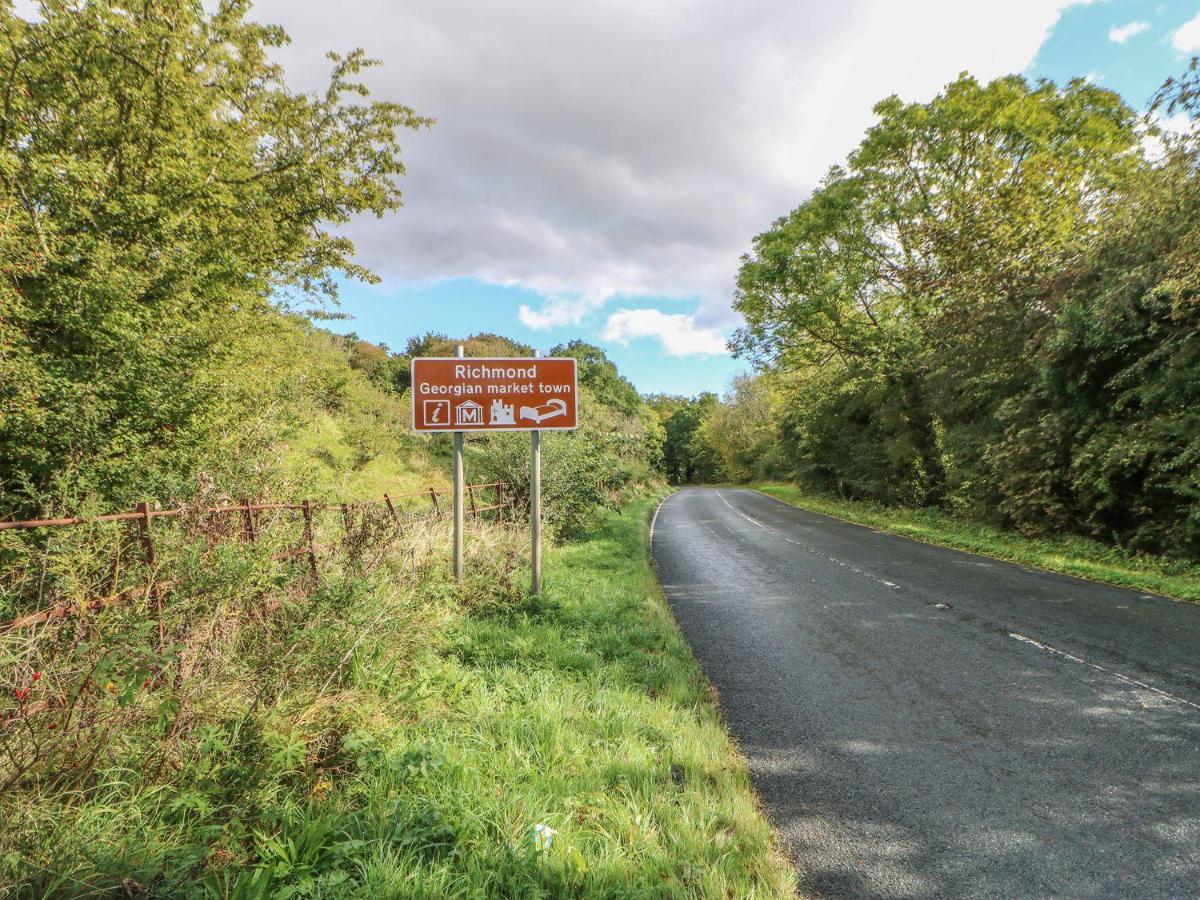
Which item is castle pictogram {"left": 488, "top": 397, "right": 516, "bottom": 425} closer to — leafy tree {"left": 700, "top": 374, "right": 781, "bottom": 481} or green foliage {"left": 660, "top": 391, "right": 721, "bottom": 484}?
leafy tree {"left": 700, "top": 374, "right": 781, "bottom": 481}

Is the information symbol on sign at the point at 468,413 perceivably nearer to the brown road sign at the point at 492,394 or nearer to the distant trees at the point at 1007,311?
the brown road sign at the point at 492,394

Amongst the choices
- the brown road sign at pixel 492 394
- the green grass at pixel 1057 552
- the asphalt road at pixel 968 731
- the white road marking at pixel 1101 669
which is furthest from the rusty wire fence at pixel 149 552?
the green grass at pixel 1057 552

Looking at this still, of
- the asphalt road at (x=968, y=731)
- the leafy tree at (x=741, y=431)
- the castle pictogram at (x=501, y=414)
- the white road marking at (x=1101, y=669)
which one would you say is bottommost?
the asphalt road at (x=968, y=731)

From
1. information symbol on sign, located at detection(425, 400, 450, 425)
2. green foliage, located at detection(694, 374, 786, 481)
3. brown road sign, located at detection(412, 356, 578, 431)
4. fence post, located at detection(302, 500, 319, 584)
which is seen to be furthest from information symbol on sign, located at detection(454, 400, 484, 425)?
green foliage, located at detection(694, 374, 786, 481)

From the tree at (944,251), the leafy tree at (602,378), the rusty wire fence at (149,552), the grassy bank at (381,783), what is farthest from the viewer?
the leafy tree at (602,378)

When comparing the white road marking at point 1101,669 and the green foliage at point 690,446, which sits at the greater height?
the green foliage at point 690,446

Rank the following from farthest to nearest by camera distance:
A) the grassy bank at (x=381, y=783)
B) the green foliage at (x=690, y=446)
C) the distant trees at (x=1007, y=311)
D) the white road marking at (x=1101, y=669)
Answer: the green foliage at (x=690, y=446)
the distant trees at (x=1007, y=311)
the white road marking at (x=1101, y=669)
the grassy bank at (x=381, y=783)

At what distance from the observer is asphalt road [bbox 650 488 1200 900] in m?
2.75

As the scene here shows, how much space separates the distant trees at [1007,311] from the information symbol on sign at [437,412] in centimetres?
1142

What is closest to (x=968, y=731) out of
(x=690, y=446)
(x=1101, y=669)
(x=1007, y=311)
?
(x=1101, y=669)

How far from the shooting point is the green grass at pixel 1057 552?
851 centimetres

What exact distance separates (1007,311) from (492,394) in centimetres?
1342

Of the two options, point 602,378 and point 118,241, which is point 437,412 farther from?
point 602,378

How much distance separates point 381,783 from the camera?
283 centimetres
